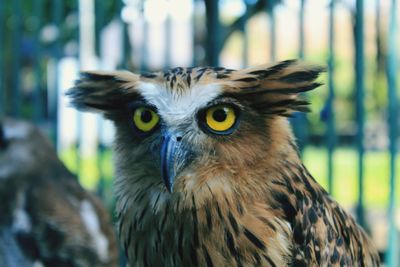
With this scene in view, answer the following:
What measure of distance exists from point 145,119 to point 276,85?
437 millimetres

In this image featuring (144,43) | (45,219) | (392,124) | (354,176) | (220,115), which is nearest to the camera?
(220,115)

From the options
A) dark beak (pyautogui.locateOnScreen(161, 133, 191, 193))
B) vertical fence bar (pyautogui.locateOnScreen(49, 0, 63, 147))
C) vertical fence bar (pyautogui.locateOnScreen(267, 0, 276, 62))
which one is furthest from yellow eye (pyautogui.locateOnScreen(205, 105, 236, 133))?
vertical fence bar (pyautogui.locateOnScreen(49, 0, 63, 147))

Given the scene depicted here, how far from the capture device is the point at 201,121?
189cm

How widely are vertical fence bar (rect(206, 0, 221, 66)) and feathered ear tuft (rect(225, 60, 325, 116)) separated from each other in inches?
79.1

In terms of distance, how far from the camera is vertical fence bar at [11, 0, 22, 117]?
4.93m

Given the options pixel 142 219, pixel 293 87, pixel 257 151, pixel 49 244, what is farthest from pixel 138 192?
pixel 49 244

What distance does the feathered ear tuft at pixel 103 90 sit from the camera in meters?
2.02

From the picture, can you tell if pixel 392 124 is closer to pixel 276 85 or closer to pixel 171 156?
pixel 276 85

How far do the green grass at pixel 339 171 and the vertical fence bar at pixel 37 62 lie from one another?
460mm

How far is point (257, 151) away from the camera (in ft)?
6.54

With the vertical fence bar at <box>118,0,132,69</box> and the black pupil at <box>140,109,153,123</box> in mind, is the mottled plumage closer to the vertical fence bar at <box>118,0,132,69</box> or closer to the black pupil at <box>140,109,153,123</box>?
the vertical fence bar at <box>118,0,132,69</box>

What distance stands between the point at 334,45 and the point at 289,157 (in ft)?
7.42

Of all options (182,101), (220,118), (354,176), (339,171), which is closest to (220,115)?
(220,118)

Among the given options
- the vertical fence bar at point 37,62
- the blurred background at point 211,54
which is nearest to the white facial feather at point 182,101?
the blurred background at point 211,54
